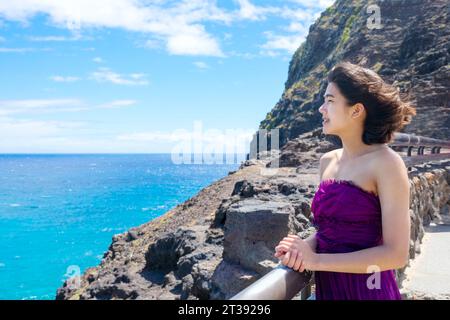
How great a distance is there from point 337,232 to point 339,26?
250ft

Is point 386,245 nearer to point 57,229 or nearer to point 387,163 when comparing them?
point 387,163

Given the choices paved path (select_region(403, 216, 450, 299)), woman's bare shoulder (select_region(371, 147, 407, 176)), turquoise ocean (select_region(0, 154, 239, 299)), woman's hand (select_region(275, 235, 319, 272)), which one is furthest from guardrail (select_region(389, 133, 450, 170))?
turquoise ocean (select_region(0, 154, 239, 299))

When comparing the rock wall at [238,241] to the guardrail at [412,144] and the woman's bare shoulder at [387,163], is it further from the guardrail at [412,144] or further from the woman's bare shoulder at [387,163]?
the woman's bare shoulder at [387,163]

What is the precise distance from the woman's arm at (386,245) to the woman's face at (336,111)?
37 cm

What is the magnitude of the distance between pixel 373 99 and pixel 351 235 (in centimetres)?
69

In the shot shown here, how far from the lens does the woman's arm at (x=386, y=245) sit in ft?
6.73

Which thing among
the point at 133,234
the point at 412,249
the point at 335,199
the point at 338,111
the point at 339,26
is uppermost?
the point at 339,26

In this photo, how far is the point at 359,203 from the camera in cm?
218

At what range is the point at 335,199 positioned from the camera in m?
2.26

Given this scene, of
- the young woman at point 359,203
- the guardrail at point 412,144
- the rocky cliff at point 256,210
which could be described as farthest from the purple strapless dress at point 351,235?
the guardrail at point 412,144

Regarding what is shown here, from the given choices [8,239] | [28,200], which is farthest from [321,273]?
[28,200]

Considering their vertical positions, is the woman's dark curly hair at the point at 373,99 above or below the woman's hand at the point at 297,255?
above

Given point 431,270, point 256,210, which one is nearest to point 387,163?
point 256,210
